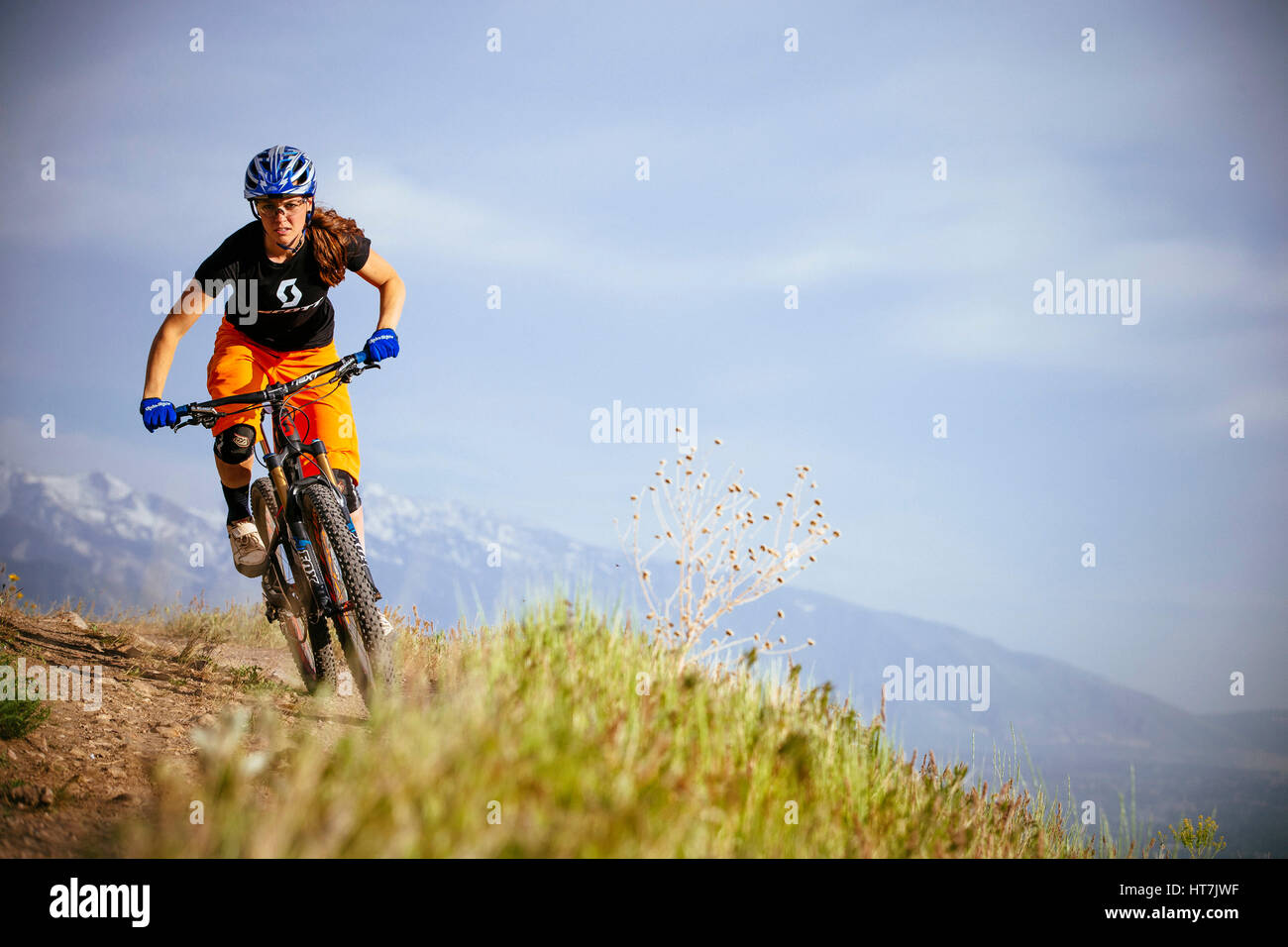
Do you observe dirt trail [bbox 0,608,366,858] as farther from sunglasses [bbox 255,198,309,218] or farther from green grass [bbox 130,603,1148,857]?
sunglasses [bbox 255,198,309,218]

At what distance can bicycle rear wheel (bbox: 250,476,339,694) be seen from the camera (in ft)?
16.8

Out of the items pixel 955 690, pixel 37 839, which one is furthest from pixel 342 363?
pixel 955 690

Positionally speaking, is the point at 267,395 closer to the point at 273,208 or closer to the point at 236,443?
the point at 236,443

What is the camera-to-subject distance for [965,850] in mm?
3863

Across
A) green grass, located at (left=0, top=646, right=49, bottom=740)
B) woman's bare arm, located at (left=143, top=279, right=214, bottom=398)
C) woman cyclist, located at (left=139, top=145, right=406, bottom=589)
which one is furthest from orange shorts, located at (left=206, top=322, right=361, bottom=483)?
green grass, located at (left=0, top=646, right=49, bottom=740)

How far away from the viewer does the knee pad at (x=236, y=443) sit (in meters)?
5.12

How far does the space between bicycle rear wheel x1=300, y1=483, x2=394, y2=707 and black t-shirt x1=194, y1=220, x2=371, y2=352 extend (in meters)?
1.30

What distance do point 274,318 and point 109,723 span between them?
2.66m

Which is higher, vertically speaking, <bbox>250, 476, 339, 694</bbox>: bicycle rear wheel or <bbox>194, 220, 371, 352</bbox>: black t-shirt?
<bbox>194, 220, 371, 352</bbox>: black t-shirt

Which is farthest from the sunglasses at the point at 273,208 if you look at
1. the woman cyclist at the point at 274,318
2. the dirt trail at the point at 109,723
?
the dirt trail at the point at 109,723

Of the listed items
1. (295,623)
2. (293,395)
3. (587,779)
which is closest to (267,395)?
(293,395)

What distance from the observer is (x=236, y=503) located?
553 cm
